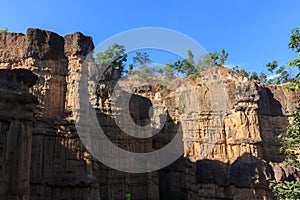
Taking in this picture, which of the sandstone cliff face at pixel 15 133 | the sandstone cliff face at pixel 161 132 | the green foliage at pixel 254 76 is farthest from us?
the green foliage at pixel 254 76

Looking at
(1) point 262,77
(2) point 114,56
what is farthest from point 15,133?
(1) point 262,77

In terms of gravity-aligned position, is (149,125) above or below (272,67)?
below

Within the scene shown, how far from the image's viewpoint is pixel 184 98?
20281 millimetres

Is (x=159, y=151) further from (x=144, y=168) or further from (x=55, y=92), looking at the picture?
(x=55, y=92)

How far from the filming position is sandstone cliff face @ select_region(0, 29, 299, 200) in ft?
43.4

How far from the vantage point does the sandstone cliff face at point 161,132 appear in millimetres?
13242

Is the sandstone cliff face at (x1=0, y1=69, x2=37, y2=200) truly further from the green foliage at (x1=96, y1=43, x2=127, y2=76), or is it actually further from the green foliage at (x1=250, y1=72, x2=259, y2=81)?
the green foliage at (x1=250, y1=72, x2=259, y2=81)

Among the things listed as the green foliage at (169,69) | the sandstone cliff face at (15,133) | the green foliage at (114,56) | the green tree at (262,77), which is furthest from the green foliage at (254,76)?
the sandstone cliff face at (15,133)

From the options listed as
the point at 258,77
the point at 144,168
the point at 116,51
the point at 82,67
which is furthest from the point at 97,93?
the point at 258,77

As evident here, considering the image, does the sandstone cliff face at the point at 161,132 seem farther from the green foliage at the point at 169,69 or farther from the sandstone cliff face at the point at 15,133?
the green foliage at the point at 169,69

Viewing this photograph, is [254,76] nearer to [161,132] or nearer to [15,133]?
[161,132]

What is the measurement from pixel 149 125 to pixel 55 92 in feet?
25.4

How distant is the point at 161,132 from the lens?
21.3 meters

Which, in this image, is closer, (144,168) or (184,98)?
(144,168)
